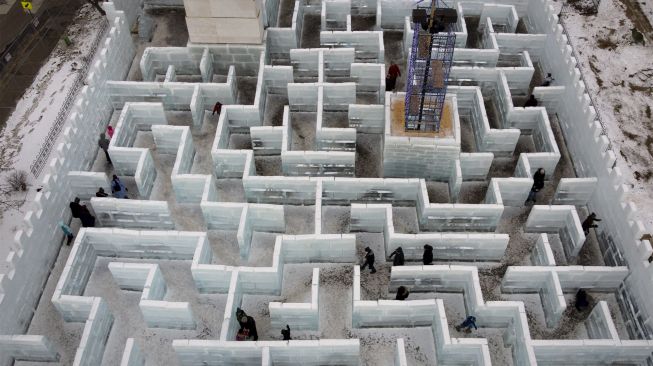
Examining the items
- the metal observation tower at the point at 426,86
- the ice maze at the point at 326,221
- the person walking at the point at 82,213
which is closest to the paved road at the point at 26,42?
the ice maze at the point at 326,221

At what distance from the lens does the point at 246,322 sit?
658 inches

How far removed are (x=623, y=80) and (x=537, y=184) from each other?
11.5m

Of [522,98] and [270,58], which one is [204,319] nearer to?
[270,58]

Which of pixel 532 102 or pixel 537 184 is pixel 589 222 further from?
pixel 532 102

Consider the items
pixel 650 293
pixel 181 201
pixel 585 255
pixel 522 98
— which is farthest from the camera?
pixel 522 98

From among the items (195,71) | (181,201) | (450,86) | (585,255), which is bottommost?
(585,255)

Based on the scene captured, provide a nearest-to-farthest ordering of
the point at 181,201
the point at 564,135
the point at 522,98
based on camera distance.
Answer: the point at 181,201 < the point at 564,135 < the point at 522,98

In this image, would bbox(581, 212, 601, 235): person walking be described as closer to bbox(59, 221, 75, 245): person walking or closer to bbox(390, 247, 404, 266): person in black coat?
bbox(390, 247, 404, 266): person in black coat

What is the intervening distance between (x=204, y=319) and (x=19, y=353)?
578 centimetres

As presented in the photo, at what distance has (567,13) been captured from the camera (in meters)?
31.2

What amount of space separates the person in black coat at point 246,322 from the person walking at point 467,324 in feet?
22.0

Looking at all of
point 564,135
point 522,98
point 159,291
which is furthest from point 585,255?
point 159,291

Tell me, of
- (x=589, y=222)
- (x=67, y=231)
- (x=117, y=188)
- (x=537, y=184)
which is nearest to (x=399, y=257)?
(x=537, y=184)

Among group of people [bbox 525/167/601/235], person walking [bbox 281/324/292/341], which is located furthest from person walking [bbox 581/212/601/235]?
person walking [bbox 281/324/292/341]
